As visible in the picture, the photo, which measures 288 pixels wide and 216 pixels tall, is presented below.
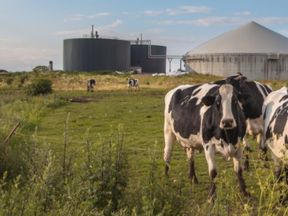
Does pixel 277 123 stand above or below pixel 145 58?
below

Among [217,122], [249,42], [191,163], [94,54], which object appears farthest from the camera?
[94,54]

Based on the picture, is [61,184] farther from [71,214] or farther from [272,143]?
[272,143]

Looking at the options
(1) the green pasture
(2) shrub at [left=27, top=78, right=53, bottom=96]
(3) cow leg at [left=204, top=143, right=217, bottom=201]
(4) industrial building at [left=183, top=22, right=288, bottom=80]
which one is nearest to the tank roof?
(4) industrial building at [left=183, top=22, right=288, bottom=80]

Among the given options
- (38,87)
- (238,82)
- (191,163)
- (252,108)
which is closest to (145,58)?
(38,87)

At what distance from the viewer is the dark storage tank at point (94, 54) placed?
6456cm

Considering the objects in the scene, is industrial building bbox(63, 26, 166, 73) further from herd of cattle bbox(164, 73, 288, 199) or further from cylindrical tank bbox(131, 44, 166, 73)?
herd of cattle bbox(164, 73, 288, 199)

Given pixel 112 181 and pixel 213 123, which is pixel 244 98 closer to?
pixel 213 123

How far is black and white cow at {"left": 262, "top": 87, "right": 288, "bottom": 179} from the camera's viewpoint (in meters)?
5.75

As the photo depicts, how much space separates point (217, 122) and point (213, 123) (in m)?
0.09

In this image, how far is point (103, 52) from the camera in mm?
65062

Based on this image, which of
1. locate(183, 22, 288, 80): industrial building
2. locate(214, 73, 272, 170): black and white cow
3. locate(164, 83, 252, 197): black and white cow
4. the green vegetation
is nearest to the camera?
the green vegetation

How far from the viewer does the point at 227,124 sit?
5.99m

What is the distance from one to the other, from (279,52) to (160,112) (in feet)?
134

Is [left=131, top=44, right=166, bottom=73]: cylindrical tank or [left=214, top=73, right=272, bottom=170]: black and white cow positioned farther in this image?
[left=131, top=44, right=166, bottom=73]: cylindrical tank
